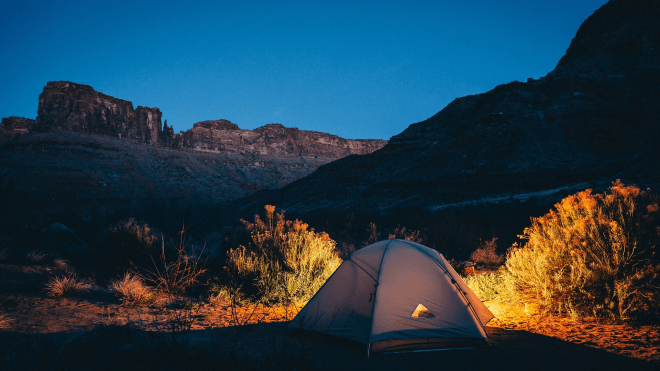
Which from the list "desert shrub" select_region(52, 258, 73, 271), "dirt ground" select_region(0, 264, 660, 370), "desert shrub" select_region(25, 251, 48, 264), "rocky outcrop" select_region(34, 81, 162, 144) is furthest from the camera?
"rocky outcrop" select_region(34, 81, 162, 144)

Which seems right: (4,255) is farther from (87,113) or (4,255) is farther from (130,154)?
(87,113)

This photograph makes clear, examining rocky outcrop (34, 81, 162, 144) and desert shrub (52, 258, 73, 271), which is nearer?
desert shrub (52, 258, 73, 271)

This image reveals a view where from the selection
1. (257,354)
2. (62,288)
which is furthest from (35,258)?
(257,354)

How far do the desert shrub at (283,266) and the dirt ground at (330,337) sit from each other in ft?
2.67

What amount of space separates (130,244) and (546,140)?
32660 mm

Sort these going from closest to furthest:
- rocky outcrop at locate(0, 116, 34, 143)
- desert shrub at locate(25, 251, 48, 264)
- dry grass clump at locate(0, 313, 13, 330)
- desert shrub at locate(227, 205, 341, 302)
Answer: dry grass clump at locate(0, 313, 13, 330), desert shrub at locate(227, 205, 341, 302), desert shrub at locate(25, 251, 48, 264), rocky outcrop at locate(0, 116, 34, 143)

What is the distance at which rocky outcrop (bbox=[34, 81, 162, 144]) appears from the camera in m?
69.4

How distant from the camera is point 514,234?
13031 mm

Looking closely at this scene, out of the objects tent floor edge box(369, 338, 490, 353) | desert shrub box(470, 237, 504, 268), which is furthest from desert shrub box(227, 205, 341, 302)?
desert shrub box(470, 237, 504, 268)

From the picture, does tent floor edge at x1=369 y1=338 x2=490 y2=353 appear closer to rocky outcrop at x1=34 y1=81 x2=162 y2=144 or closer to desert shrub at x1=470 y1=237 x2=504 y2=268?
desert shrub at x1=470 y1=237 x2=504 y2=268

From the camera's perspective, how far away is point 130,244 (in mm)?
9586

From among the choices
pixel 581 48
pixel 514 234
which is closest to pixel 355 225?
pixel 514 234

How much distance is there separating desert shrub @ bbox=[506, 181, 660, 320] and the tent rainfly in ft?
4.30

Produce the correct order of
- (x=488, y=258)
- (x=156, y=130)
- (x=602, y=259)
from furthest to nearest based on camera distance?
1. (x=156, y=130)
2. (x=488, y=258)
3. (x=602, y=259)
